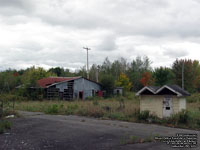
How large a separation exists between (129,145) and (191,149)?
7.84 ft

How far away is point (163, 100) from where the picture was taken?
17.1 metres

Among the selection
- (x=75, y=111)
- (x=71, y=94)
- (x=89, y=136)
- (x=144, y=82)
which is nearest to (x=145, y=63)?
(x=144, y=82)

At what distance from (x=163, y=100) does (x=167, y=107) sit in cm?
54

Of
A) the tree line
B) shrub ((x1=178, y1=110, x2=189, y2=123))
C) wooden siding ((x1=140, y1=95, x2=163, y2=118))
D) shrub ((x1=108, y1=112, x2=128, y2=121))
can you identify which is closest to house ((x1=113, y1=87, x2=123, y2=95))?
the tree line

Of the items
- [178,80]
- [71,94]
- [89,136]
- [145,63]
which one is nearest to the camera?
[89,136]

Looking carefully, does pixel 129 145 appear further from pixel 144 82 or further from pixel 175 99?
pixel 144 82

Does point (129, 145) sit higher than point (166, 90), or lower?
lower

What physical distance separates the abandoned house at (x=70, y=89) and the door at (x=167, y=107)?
24542 millimetres

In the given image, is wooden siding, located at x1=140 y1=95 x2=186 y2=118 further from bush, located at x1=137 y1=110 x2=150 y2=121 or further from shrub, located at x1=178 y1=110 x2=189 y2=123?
shrub, located at x1=178 y1=110 x2=189 y2=123

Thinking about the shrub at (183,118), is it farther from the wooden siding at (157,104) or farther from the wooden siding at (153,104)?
the wooden siding at (153,104)

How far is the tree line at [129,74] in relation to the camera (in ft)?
148

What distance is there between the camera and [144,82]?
193 feet

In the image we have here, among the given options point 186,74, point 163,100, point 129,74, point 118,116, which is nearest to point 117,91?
point 186,74

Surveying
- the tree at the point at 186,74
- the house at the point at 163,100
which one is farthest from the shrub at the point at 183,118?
the tree at the point at 186,74
